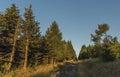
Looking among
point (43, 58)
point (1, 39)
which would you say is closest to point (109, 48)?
point (1, 39)

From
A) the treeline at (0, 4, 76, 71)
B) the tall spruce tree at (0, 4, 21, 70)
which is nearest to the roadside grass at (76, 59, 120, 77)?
the treeline at (0, 4, 76, 71)

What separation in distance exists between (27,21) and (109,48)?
1751cm

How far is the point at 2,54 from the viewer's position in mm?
43562

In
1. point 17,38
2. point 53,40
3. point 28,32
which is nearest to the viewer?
point 17,38

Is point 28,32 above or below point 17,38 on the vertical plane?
above

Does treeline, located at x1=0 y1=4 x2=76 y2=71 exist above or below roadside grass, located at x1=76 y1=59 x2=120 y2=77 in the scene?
above

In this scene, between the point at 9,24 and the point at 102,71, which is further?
the point at 9,24

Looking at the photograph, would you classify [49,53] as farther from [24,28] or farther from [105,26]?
[105,26]

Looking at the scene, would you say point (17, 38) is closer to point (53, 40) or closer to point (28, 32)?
point (28, 32)

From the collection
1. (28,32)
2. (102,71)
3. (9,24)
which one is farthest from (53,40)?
(102,71)

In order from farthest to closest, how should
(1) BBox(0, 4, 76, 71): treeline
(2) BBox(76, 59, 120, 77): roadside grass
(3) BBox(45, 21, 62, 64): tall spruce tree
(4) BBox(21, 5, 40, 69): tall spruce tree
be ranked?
(3) BBox(45, 21, 62, 64): tall spruce tree, (4) BBox(21, 5, 40, 69): tall spruce tree, (1) BBox(0, 4, 76, 71): treeline, (2) BBox(76, 59, 120, 77): roadside grass

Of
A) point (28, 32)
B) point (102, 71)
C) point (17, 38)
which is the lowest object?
point (102, 71)

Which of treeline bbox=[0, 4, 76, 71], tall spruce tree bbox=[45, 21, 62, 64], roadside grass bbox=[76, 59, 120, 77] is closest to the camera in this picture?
roadside grass bbox=[76, 59, 120, 77]

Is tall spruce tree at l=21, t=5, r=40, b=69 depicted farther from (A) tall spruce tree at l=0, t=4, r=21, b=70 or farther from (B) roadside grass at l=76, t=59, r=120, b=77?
(B) roadside grass at l=76, t=59, r=120, b=77
